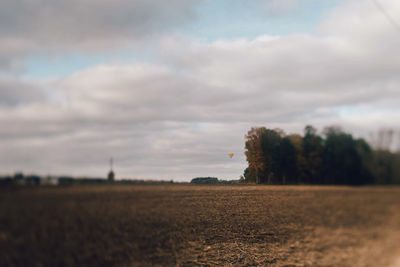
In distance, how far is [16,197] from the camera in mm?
2625

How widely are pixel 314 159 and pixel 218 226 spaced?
2215 millimetres

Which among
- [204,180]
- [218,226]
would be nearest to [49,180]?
[204,180]

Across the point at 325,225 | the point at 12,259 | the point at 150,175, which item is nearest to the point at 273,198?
the point at 325,225

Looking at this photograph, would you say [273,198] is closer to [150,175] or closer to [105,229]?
[150,175]

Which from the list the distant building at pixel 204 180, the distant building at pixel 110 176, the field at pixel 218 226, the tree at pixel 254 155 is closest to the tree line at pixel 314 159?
the tree at pixel 254 155

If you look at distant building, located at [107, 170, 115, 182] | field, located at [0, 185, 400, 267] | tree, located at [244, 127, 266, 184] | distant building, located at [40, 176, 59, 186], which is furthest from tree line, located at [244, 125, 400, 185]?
distant building, located at [40, 176, 59, 186]

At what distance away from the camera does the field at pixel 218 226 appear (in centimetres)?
349

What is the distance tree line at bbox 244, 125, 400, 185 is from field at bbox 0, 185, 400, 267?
206 millimetres

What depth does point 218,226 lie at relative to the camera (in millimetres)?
6766

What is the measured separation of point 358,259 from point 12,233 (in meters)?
5.64

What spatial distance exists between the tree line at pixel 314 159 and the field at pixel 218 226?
206 millimetres

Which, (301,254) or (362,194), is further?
(301,254)

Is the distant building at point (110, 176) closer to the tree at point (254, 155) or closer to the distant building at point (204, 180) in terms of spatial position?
the distant building at point (204, 180)

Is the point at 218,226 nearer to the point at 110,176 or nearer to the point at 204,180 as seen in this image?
the point at 204,180
